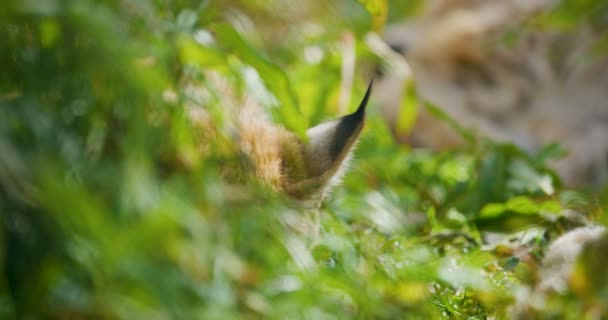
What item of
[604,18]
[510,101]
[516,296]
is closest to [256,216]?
[516,296]

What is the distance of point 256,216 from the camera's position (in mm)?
620

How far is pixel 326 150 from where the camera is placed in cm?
110

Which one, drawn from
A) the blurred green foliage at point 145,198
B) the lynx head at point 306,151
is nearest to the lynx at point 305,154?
the lynx head at point 306,151

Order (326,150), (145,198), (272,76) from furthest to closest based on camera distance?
(326,150), (272,76), (145,198)

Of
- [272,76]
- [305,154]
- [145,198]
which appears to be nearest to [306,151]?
[305,154]

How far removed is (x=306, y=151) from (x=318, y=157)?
23 millimetres

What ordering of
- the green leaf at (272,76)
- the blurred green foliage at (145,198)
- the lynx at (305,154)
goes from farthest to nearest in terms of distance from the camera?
the lynx at (305,154) < the green leaf at (272,76) < the blurred green foliage at (145,198)

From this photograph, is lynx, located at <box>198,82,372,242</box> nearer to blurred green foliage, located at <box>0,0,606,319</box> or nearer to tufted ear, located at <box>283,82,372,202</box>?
tufted ear, located at <box>283,82,372,202</box>

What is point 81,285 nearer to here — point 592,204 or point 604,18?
point 592,204

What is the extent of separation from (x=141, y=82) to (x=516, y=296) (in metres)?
0.50

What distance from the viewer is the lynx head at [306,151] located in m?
1.06

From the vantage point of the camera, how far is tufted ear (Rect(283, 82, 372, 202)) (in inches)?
42.7

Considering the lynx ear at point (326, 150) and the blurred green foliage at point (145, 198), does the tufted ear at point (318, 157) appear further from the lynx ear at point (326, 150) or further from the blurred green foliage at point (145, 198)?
the blurred green foliage at point (145, 198)

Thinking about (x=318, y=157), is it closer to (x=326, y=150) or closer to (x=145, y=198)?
(x=326, y=150)
